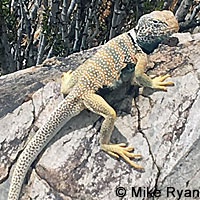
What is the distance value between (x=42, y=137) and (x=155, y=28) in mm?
1396

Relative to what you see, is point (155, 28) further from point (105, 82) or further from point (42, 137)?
point (42, 137)

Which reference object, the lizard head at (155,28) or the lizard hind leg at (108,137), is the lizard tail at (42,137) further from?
the lizard head at (155,28)

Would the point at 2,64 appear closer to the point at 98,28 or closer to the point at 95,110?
the point at 98,28

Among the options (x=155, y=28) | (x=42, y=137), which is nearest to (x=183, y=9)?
(x=155, y=28)

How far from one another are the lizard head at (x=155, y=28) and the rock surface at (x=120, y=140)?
0.33m

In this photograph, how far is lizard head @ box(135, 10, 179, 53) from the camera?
134 inches

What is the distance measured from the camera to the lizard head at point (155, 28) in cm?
341

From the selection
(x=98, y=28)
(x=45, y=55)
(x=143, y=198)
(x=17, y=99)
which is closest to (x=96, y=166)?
(x=143, y=198)

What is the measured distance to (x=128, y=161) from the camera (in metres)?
3.11

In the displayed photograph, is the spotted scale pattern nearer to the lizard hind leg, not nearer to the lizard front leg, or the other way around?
the lizard front leg

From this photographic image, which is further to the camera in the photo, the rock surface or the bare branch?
the bare branch

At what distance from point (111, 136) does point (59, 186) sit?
24.4 inches

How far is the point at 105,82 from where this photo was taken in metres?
3.39

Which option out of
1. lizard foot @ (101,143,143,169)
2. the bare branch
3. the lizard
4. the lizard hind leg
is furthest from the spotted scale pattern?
the bare branch
